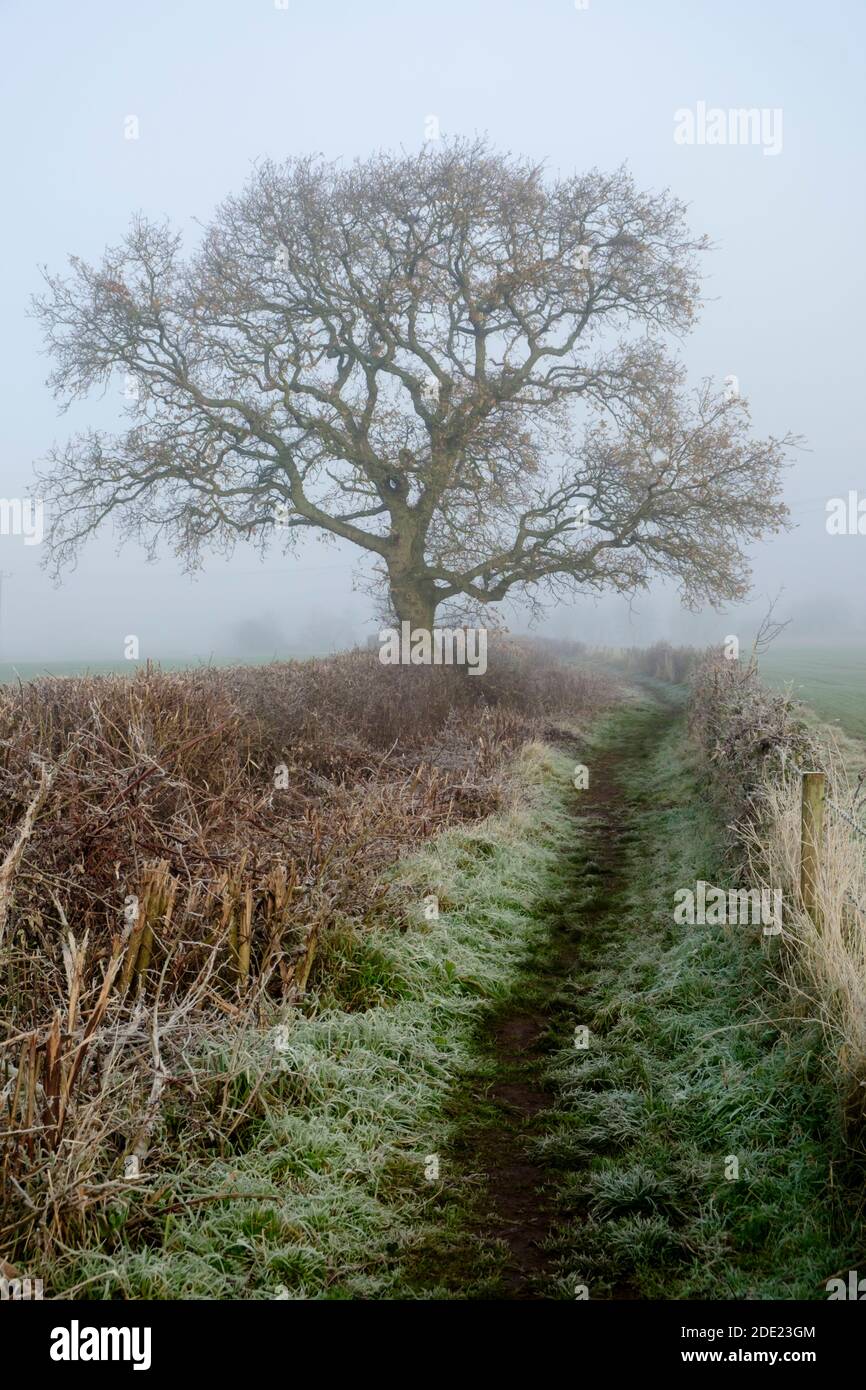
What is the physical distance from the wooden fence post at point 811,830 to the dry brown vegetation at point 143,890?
281 cm

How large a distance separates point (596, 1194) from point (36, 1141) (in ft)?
7.87

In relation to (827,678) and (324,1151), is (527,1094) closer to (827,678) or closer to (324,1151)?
(324,1151)

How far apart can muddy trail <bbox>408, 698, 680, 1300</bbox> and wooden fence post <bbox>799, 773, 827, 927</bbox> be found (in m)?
1.73

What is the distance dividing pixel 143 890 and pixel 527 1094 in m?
2.41

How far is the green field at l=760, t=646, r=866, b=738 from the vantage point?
1799 centimetres

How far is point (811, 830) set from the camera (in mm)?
5645

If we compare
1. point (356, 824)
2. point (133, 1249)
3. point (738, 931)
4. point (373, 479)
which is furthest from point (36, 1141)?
point (373, 479)

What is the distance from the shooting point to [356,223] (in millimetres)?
18828

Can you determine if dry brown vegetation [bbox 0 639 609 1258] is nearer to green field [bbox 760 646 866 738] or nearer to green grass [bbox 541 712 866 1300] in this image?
green grass [bbox 541 712 866 1300]

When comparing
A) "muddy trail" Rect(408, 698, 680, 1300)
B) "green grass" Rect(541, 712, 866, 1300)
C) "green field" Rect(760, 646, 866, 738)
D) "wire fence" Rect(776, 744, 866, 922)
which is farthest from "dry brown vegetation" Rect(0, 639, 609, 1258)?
"green field" Rect(760, 646, 866, 738)

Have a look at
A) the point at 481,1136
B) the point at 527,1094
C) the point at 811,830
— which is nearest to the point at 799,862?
the point at 811,830

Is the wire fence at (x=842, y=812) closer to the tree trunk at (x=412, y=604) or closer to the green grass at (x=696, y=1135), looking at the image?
the green grass at (x=696, y=1135)

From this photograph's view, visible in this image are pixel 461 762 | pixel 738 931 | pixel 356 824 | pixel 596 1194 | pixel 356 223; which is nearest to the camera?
pixel 596 1194

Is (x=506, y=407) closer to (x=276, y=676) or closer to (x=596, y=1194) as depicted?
(x=276, y=676)
